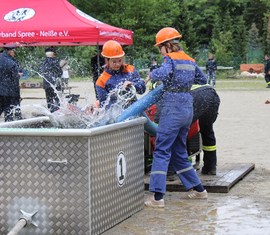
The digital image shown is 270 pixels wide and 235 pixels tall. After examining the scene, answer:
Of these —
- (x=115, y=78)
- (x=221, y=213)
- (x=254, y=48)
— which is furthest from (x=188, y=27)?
(x=221, y=213)

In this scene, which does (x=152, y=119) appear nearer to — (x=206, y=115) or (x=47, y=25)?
(x=206, y=115)

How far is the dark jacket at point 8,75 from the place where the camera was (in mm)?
14461

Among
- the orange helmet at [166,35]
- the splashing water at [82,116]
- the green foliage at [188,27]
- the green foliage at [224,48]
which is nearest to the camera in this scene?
the splashing water at [82,116]

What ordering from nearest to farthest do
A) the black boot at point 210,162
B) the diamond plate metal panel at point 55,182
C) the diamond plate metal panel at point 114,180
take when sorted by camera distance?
the diamond plate metal panel at point 55,182 < the diamond plate metal panel at point 114,180 < the black boot at point 210,162

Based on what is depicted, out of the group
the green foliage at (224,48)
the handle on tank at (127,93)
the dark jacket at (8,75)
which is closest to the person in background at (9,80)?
the dark jacket at (8,75)

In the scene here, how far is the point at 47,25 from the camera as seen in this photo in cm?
1655

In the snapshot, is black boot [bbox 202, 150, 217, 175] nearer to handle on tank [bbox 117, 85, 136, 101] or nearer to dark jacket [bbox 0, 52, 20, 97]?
handle on tank [bbox 117, 85, 136, 101]

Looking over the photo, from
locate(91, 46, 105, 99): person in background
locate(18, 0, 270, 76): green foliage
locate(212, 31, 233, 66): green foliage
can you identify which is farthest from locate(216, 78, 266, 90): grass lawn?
locate(91, 46, 105, 99): person in background

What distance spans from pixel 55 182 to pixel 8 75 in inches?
332

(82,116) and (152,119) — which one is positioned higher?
(82,116)

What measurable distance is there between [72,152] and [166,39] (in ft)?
6.50

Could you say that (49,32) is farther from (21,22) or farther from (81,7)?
(81,7)

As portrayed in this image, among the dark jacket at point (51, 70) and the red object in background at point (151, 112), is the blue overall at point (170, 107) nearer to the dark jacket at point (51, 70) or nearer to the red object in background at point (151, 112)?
the red object in background at point (151, 112)

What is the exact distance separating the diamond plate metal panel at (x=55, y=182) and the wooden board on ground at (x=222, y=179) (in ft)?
7.20
